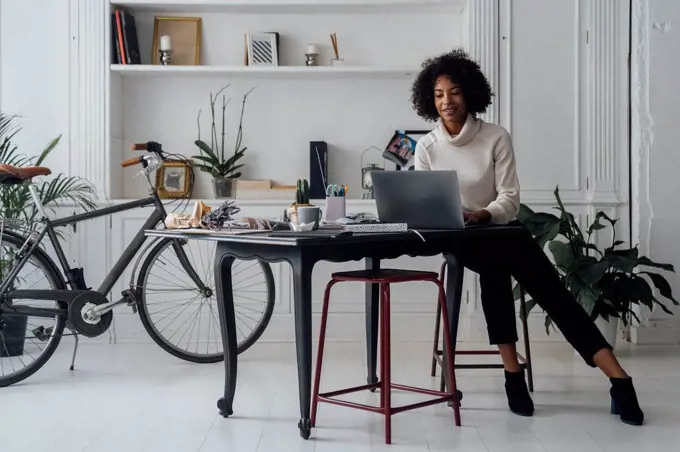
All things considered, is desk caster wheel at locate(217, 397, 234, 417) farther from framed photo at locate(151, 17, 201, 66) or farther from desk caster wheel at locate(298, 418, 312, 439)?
framed photo at locate(151, 17, 201, 66)

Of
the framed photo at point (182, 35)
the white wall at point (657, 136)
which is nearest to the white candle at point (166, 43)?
the framed photo at point (182, 35)

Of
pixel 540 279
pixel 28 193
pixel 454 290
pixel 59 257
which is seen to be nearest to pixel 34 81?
pixel 28 193

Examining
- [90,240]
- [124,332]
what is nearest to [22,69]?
[90,240]

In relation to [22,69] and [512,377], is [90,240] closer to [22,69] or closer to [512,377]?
[22,69]

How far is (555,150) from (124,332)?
256cm

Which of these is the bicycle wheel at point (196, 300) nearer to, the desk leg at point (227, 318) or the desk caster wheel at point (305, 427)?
the desk leg at point (227, 318)

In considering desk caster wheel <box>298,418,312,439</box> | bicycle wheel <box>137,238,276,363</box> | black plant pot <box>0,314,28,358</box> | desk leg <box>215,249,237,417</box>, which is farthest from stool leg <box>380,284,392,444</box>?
black plant pot <box>0,314,28,358</box>

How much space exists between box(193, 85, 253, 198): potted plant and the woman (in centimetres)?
160

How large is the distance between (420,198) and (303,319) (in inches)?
22.4

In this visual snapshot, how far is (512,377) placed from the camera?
9.56 feet

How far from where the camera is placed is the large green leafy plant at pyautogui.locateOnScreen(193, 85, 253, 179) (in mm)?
4480

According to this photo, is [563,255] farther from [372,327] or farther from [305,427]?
[305,427]

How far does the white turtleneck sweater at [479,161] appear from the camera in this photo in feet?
9.82

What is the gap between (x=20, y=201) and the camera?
3.79 meters
